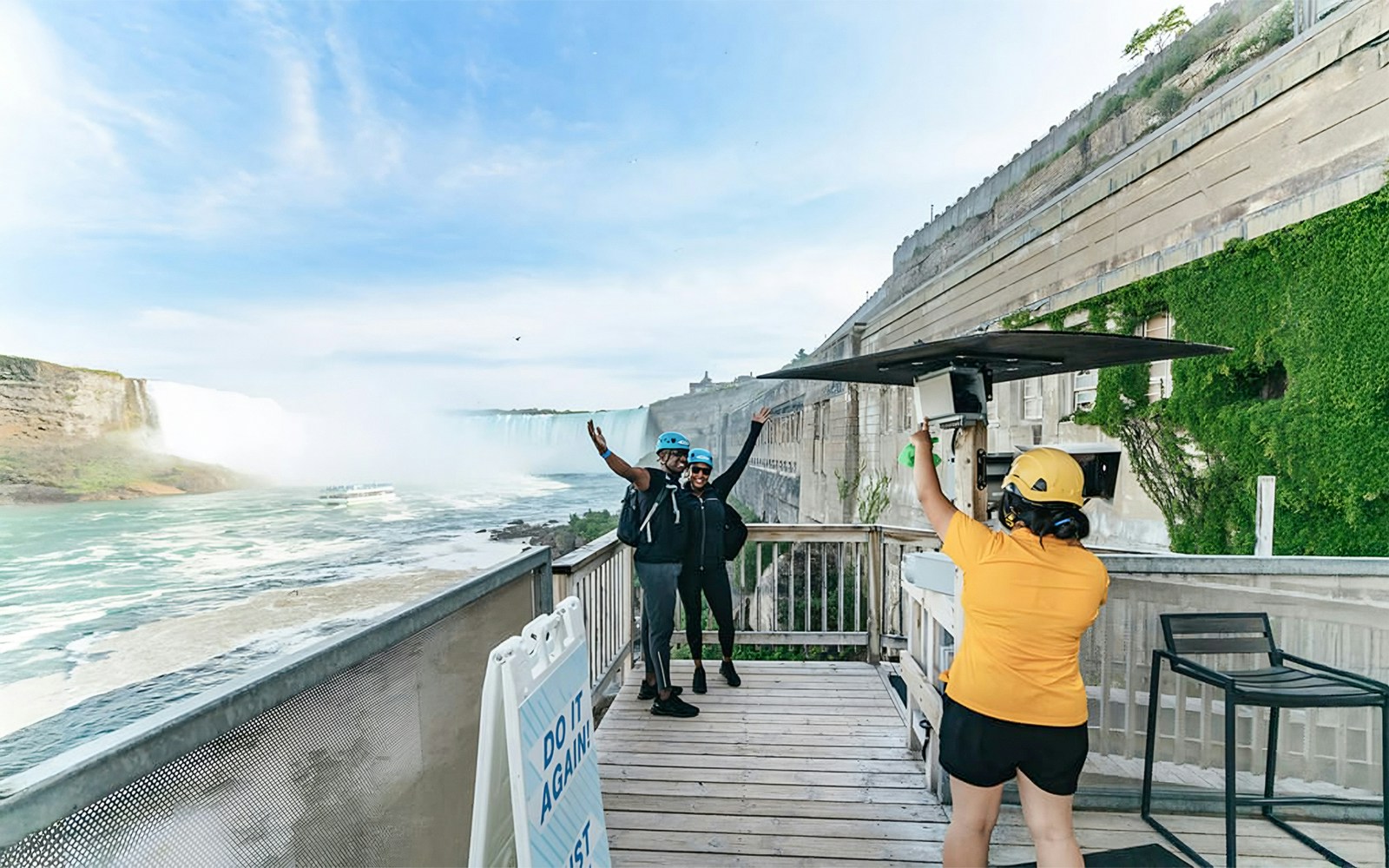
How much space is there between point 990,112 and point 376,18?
60.5 meters

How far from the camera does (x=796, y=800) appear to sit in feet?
9.29

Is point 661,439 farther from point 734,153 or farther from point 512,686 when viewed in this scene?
point 734,153

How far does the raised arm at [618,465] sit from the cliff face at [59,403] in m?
57.2

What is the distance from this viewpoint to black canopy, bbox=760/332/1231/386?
73.0 inches

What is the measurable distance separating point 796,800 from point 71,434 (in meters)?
60.1

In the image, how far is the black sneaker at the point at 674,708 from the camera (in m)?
3.62

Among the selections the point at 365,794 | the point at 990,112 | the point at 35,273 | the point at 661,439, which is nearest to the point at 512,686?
the point at 365,794

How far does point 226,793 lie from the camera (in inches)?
38.6

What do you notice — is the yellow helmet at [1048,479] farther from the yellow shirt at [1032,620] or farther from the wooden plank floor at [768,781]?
the wooden plank floor at [768,781]

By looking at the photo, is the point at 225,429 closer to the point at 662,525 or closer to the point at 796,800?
the point at 662,525

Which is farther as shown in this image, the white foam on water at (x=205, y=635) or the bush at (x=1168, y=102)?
the white foam on water at (x=205, y=635)

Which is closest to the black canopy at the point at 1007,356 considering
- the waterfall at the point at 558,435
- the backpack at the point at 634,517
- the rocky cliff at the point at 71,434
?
the backpack at the point at 634,517

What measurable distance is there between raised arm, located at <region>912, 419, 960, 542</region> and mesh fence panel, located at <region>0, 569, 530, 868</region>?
136cm

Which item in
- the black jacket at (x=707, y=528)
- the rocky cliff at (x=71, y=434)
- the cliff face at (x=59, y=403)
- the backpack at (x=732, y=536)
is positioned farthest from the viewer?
the rocky cliff at (x=71, y=434)
